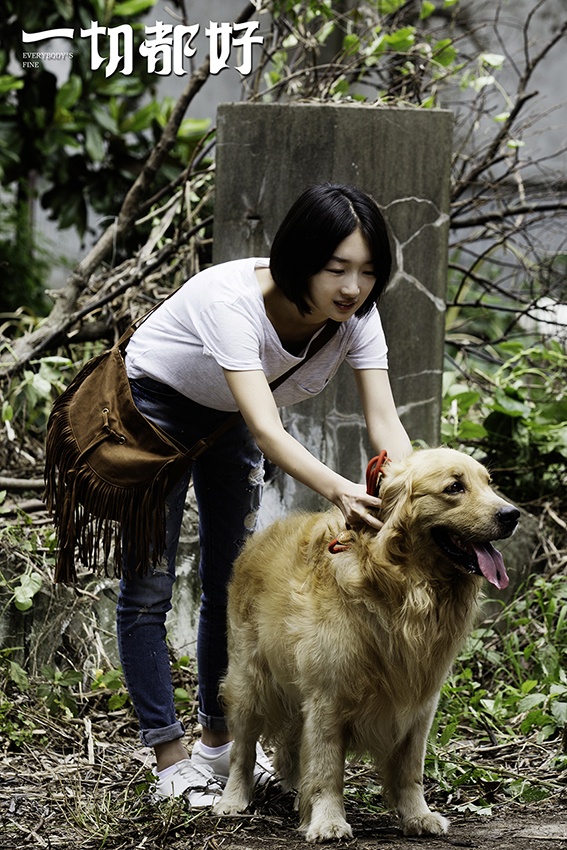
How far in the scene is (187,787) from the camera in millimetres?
3289

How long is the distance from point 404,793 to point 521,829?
0.36 meters

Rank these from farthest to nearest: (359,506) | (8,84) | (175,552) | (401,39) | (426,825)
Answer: (8,84)
(401,39)
(175,552)
(426,825)
(359,506)

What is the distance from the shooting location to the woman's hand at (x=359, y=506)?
2752 mm

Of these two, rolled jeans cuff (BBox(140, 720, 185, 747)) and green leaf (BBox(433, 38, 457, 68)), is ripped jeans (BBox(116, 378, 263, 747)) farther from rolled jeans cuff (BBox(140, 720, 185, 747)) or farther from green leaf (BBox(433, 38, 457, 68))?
green leaf (BBox(433, 38, 457, 68))

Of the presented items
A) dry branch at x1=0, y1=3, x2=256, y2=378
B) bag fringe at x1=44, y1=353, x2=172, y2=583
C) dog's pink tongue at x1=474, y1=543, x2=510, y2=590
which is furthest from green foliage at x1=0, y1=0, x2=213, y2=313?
dog's pink tongue at x1=474, y1=543, x2=510, y2=590

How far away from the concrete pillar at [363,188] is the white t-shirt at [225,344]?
4.51 feet

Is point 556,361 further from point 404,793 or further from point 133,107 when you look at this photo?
point 133,107

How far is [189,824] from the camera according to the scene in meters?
3.12

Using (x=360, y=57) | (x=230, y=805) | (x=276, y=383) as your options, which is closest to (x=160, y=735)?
(x=230, y=805)

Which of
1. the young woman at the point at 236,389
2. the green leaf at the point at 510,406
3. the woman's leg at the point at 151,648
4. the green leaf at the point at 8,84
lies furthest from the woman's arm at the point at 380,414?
the green leaf at the point at 8,84

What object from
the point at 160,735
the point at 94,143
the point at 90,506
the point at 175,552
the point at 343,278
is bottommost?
the point at 160,735

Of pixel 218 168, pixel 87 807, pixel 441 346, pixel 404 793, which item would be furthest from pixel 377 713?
pixel 218 168

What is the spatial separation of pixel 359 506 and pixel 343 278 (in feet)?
2.13

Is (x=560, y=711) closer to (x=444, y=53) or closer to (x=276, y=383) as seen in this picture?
(x=276, y=383)
